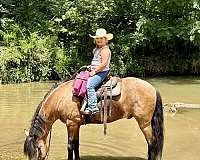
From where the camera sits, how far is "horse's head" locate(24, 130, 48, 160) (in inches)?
220

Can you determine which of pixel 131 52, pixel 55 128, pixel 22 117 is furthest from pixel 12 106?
pixel 131 52

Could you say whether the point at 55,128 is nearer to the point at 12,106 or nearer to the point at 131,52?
the point at 12,106

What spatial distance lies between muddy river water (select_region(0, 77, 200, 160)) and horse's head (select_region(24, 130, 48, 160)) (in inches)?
39.1

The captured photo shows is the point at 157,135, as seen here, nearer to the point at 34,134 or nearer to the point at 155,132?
the point at 155,132

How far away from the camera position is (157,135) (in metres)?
6.08

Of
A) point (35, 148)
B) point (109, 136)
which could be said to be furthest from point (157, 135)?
point (109, 136)

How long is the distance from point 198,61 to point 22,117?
9241 mm

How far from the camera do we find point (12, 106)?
11.0 meters

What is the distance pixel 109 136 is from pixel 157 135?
2.28m

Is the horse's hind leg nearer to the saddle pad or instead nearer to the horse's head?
the saddle pad

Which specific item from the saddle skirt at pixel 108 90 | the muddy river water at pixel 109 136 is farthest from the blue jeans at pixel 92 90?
the muddy river water at pixel 109 136

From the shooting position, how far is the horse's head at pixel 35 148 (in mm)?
5578

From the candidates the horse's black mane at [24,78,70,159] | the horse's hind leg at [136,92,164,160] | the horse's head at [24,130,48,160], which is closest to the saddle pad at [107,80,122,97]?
the horse's hind leg at [136,92,164,160]

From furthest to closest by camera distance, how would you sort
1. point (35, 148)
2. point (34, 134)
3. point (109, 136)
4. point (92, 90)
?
point (109, 136), point (92, 90), point (34, 134), point (35, 148)
